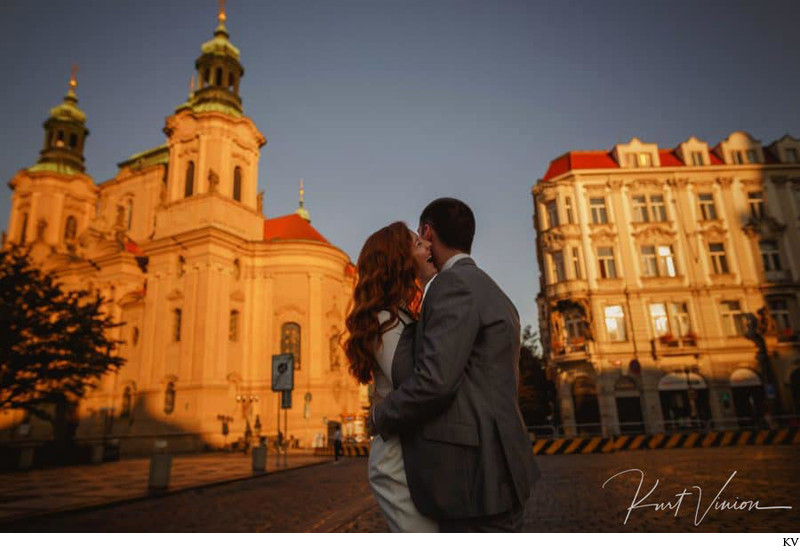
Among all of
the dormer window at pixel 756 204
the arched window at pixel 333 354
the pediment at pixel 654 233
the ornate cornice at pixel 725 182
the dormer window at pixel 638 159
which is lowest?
the arched window at pixel 333 354

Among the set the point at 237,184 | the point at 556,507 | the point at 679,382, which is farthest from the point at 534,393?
the point at 556,507

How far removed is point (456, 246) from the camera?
2396mm

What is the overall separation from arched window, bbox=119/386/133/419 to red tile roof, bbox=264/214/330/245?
15584 mm

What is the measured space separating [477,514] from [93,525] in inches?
328

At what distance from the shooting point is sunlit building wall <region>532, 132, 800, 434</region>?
27.5m

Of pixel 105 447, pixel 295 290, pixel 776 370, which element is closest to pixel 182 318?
pixel 295 290

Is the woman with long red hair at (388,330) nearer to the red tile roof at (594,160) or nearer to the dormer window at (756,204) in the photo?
the red tile roof at (594,160)

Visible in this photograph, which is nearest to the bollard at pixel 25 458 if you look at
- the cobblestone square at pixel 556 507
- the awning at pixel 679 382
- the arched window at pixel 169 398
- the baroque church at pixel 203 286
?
the cobblestone square at pixel 556 507

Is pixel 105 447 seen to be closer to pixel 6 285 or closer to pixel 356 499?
pixel 6 285

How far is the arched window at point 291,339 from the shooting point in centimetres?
4006

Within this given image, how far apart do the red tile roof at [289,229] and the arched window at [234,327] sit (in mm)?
8264

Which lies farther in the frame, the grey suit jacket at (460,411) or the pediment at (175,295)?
the pediment at (175,295)

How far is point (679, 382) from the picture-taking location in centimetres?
2775

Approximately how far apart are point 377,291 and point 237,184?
41945 millimetres
